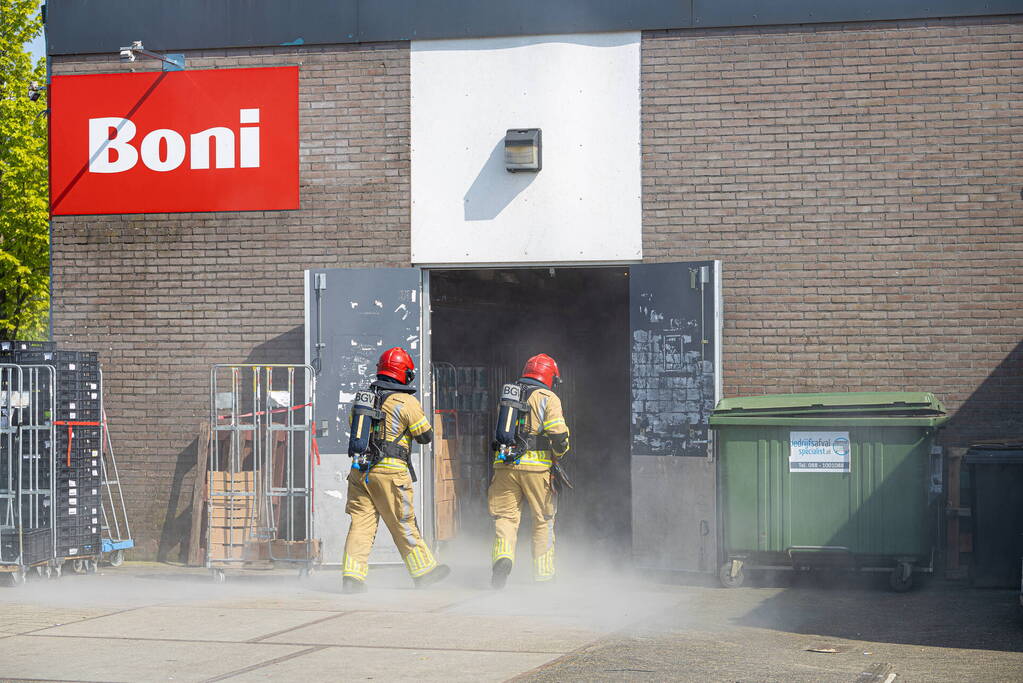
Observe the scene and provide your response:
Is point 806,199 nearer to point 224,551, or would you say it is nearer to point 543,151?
point 543,151

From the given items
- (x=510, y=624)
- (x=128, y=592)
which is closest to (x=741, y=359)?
(x=510, y=624)

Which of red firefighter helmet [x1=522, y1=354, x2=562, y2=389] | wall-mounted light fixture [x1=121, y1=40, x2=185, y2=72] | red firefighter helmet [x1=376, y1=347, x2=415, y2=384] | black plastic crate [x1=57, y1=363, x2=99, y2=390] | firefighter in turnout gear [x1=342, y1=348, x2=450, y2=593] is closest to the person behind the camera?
firefighter in turnout gear [x1=342, y1=348, x2=450, y2=593]

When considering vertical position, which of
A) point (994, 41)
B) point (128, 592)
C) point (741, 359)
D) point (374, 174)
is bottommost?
point (128, 592)

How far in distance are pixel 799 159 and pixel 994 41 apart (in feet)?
6.31

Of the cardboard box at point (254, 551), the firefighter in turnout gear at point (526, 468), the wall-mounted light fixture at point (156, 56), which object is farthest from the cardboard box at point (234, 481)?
the wall-mounted light fixture at point (156, 56)

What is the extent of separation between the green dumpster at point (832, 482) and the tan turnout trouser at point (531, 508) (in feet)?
4.58

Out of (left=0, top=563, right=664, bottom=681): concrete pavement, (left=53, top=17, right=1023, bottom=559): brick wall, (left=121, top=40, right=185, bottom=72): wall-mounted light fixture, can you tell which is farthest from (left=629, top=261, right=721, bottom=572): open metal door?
(left=121, top=40, right=185, bottom=72): wall-mounted light fixture

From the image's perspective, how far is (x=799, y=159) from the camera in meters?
11.5

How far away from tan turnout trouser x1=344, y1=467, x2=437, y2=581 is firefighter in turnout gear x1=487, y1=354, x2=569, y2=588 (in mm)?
636

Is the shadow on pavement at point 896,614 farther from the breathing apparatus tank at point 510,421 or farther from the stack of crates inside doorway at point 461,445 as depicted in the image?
the stack of crates inside doorway at point 461,445

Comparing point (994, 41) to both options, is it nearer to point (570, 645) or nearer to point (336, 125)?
point (336, 125)

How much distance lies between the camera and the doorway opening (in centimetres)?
1331

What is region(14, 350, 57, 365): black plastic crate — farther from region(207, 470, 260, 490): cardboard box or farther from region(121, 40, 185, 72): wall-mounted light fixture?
region(121, 40, 185, 72): wall-mounted light fixture

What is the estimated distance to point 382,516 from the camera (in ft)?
33.0
